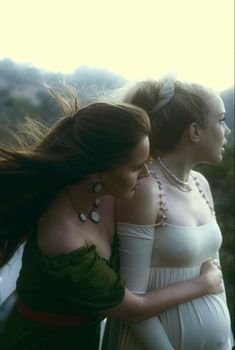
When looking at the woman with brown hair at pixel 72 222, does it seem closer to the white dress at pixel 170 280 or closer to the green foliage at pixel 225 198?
the white dress at pixel 170 280

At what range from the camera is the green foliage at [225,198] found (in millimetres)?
3455

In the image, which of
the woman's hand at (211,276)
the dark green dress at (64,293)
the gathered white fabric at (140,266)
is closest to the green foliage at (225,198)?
the woman's hand at (211,276)

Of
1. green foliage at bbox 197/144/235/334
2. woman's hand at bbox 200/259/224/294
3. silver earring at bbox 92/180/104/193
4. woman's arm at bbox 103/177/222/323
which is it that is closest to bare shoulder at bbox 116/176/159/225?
woman's arm at bbox 103/177/222/323

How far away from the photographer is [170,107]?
1.67 m

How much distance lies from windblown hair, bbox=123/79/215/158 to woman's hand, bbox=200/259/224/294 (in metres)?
0.35

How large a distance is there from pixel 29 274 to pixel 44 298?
2.8 inches

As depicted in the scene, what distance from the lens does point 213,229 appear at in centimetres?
171

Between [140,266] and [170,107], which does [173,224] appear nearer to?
[140,266]

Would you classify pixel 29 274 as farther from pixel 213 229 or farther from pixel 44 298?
pixel 213 229

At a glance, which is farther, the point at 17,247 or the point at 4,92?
the point at 4,92

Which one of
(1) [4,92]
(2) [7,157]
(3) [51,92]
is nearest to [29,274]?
(2) [7,157]

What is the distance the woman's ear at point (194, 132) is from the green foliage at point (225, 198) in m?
1.84

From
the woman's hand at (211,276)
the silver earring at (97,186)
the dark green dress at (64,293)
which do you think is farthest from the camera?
the woman's hand at (211,276)

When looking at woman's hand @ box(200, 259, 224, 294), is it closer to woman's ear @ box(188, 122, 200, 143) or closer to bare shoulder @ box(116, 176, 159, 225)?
bare shoulder @ box(116, 176, 159, 225)
